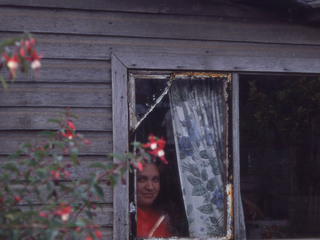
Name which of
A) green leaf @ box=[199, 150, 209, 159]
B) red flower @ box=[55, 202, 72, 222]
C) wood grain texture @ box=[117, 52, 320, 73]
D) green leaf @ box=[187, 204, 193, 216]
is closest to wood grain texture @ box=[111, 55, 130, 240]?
wood grain texture @ box=[117, 52, 320, 73]

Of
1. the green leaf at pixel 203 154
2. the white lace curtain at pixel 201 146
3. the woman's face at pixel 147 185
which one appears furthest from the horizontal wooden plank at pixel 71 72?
the green leaf at pixel 203 154

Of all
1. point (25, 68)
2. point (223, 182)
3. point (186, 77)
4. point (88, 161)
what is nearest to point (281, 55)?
point (186, 77)

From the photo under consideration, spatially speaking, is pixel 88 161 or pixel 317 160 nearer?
pixel 88 161

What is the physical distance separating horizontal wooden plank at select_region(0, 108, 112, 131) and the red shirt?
717mm

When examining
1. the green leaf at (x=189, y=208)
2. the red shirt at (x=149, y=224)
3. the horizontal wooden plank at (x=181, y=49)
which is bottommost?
the red shirt at (x=149, y=224)

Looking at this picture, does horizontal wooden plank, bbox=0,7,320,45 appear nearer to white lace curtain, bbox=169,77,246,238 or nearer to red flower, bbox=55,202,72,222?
white lace curtain, bbox=169,77,246,238

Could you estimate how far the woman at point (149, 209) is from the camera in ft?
13.8

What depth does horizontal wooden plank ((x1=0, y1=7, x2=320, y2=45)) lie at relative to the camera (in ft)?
13.2

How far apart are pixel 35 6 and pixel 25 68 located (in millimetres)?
1856

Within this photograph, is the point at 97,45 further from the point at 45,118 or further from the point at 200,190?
the point at 200,190

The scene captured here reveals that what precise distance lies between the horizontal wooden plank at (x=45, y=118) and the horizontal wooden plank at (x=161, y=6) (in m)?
0.75

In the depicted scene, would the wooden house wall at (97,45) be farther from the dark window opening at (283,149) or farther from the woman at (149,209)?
the dark window opening at (283,149)

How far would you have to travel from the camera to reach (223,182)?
14.1ft

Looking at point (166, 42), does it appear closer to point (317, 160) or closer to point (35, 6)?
point (35, 6)
